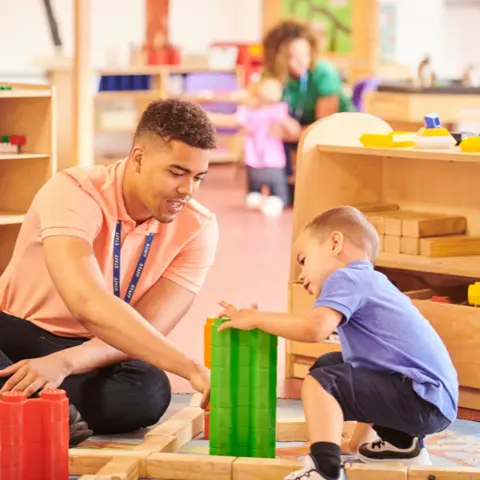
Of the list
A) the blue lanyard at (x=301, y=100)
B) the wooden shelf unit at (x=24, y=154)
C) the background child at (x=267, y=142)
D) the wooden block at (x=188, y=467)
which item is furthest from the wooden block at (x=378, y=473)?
the blue lanyard at (x=301, y=100)

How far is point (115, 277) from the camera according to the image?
3.02 meters

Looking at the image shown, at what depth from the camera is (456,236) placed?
12.5 ft

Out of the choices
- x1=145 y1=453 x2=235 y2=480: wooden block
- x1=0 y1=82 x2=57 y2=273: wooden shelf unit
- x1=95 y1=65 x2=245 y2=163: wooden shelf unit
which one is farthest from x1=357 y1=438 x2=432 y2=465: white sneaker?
x1=95 y1=65 x2=245 y2=163: wooden shelf unit

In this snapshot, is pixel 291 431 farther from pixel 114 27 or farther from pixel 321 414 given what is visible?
pixel 114 27

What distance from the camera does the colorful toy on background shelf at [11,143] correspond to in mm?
4118

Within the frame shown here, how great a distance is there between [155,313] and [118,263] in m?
0.17

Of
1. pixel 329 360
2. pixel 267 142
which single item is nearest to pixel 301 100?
pixel 267 142

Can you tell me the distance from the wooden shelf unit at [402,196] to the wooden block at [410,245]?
4cm

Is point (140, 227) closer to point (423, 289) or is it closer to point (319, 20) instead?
point (423, 289)

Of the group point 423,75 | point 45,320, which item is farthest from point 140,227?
point 423,75

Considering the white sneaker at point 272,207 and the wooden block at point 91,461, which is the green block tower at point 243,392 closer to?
the wooden block at point 91,461

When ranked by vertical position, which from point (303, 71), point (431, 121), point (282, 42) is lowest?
point (431, 121)

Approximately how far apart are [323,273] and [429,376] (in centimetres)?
34

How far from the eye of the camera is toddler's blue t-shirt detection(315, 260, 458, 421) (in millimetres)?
2604
